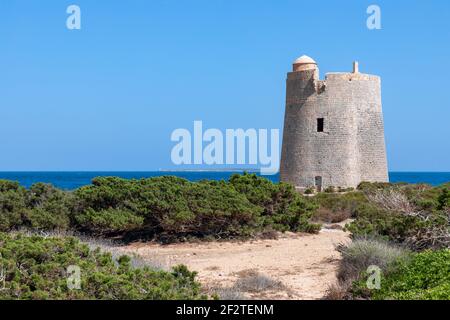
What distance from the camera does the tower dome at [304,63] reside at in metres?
24.7

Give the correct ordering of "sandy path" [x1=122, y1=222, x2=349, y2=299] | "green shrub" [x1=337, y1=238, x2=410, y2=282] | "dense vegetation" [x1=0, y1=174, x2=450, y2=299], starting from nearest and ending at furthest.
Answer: "dense vegetation" [x1=0, y1=174, x2=450, y2=299] → "green shrub" [x1=337, y1=238, x2=410, y2=282] → "sandy path" [x1=122, y1=222, x2=349, y2=299]

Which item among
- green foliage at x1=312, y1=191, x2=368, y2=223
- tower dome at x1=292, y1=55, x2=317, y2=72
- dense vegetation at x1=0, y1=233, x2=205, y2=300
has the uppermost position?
tower dome at x1=292, y1=55, x2=317, y2=72

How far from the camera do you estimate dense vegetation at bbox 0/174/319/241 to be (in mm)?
13180

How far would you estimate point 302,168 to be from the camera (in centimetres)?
2447

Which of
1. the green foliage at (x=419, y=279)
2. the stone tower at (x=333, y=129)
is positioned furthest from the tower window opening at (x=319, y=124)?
the green foliage at (x=419, y=279)

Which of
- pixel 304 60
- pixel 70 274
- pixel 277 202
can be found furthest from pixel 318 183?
pixel 70 274

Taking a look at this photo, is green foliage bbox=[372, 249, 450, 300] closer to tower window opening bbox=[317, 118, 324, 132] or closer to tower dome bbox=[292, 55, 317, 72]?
tower window opening bbox=[317, 118, 324, 132]

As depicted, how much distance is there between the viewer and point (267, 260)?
421 inches

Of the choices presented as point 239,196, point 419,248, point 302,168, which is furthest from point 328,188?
point 419,248

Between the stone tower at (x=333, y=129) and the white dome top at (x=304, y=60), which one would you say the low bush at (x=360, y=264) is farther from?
the white dome top at (x=304, y=60)

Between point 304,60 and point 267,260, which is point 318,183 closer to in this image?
point 304,60

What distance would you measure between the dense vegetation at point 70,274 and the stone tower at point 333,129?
17.7 m

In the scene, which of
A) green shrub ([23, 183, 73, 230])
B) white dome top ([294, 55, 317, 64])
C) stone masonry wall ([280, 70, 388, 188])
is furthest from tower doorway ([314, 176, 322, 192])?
green shrub ([23, 183, 73, 230])

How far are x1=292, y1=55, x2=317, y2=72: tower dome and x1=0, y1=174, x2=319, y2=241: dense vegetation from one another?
10868mm
